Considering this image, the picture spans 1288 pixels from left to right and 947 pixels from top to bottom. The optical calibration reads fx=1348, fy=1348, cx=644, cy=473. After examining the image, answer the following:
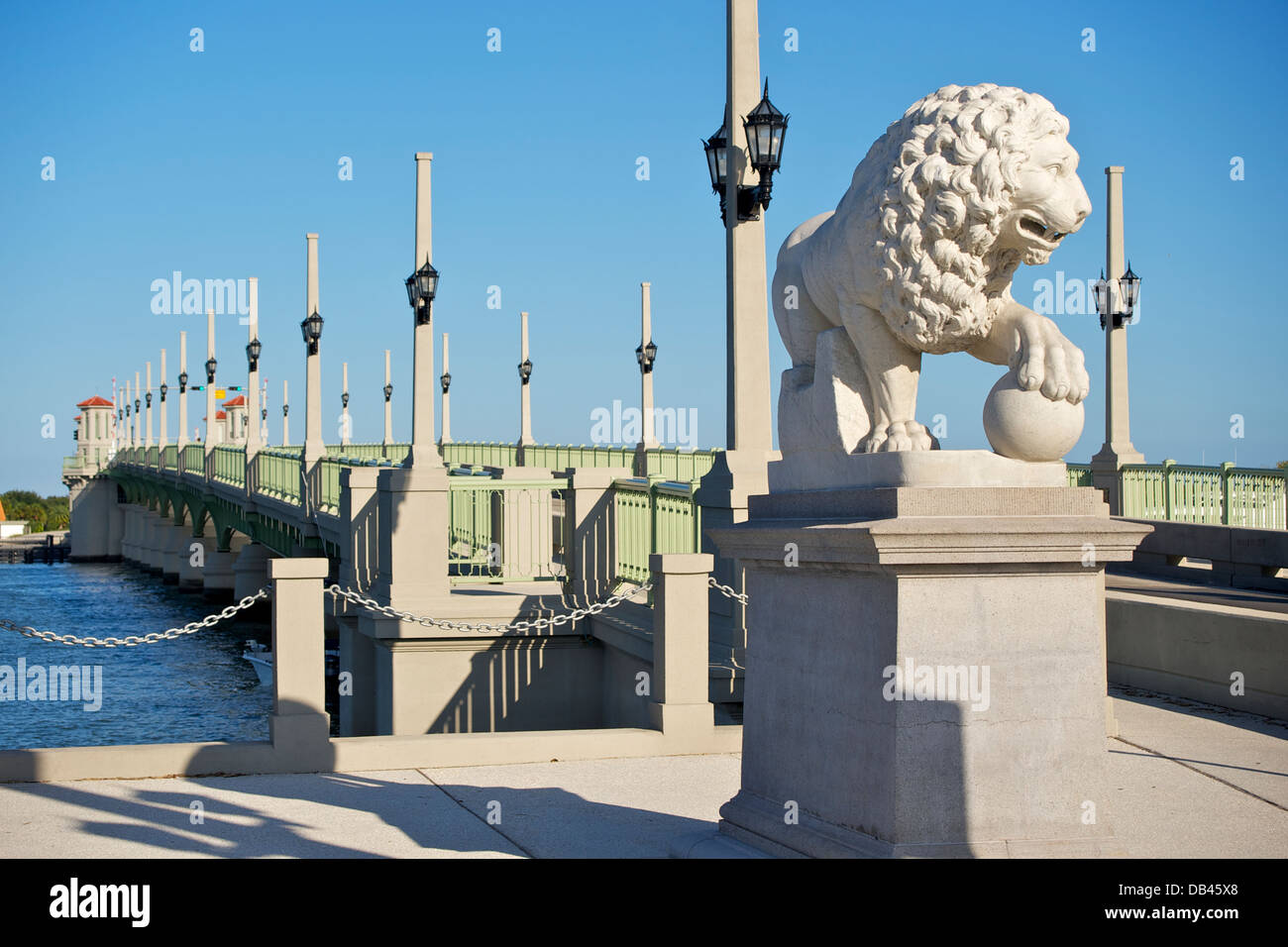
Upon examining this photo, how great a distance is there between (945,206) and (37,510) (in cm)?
18688

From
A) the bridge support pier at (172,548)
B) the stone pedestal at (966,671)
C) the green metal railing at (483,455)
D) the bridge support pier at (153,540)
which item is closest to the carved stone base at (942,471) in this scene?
the stone pedestal at (966,671)

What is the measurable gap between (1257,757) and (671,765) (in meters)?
3.98

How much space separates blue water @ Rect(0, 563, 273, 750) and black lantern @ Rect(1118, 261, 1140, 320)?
630 inches

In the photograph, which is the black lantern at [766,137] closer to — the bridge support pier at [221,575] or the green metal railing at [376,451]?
the green metal railing at [376,451]

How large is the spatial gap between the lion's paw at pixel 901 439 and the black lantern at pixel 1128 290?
1954 cm

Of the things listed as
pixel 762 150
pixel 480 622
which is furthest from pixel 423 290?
pixel 762 150

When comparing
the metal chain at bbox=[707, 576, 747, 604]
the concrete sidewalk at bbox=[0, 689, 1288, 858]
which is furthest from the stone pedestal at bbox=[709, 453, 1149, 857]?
the metal chain at bbox=[707, 576, 747, 604]

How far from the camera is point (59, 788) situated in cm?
835

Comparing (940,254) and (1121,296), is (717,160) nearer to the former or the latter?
(940,254)

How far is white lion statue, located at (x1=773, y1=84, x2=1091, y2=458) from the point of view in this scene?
5.44m

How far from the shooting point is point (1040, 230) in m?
5.55

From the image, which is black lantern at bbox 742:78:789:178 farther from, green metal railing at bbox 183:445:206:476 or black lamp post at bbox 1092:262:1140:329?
green metal railing at bbox 183:445:206:476
